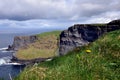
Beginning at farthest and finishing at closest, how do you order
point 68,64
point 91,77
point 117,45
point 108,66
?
point 117,45 → point 68,64 → point 108,66 → point 91,77

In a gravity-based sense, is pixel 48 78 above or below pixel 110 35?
below

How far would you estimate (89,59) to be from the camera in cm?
999

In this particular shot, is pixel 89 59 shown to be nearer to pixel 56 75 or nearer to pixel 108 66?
pixel 108 66

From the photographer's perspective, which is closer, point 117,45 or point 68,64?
point 68,64

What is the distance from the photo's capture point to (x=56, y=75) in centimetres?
A: 917

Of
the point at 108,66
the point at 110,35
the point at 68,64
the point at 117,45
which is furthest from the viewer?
the point at 110,35

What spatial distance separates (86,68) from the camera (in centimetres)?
926

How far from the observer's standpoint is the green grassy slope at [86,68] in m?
8.91

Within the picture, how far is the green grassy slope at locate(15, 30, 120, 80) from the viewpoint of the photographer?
8.91 metres

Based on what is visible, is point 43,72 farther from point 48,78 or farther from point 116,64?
point 116,64

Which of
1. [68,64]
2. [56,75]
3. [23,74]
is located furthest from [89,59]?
[23,74]

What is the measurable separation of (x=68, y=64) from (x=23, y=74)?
1431mm

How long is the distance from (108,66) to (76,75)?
1.09 m

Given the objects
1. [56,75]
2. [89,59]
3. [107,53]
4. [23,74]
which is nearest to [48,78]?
[56,75]
